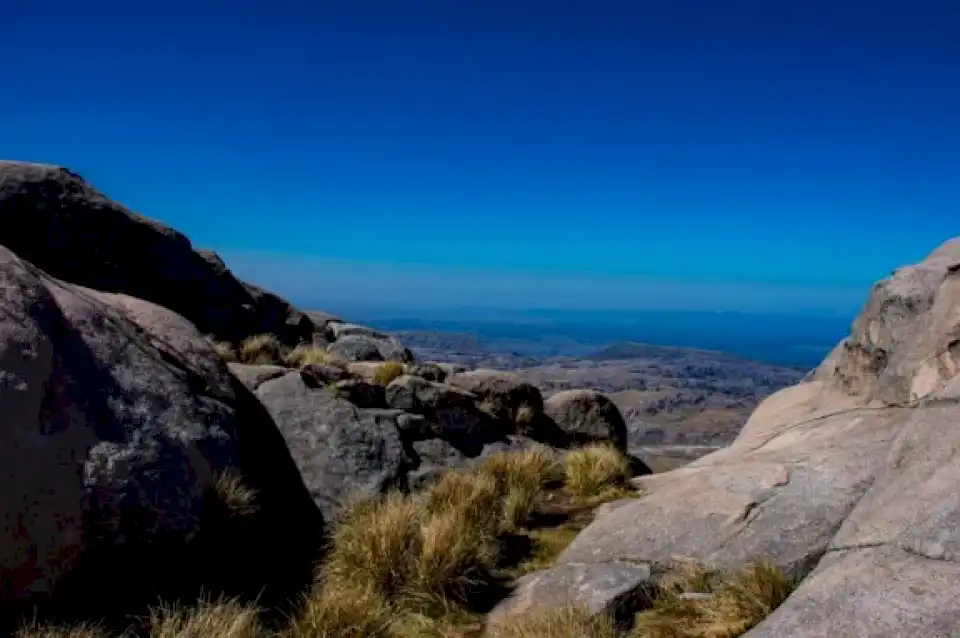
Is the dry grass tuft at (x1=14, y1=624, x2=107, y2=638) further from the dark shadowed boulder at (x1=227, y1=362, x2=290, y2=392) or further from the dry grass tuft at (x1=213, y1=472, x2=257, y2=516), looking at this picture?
the dark shadowed boulder at (x1=227, y1=362, x2=290, y2=392)

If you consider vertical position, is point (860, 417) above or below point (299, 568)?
above

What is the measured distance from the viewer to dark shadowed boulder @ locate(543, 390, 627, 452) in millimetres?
19625

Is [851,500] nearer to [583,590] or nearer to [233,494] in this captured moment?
[583,590]

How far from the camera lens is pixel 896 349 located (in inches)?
457

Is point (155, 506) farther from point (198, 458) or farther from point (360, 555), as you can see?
point (360, 555)

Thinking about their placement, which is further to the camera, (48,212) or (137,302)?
(48,212)

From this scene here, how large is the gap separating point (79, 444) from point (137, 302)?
17.1ft

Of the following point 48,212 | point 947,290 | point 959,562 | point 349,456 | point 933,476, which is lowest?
point 349,456

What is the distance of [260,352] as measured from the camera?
20906mm

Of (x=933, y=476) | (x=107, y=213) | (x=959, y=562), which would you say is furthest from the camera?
(x=107, y=213)

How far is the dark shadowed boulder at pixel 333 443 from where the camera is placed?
12.4m

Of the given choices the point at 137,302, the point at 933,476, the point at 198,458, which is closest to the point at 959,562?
the point at 933,476

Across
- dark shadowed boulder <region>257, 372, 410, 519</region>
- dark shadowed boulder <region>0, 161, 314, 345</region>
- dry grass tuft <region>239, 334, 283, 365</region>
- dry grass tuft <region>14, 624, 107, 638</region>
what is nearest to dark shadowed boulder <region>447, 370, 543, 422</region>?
dark shadowed boulder <region>257, 372, 410, 519</region>

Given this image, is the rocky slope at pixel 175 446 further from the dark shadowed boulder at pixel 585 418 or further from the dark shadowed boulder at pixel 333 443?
the dark shadowed boulder at pixel 585 418
